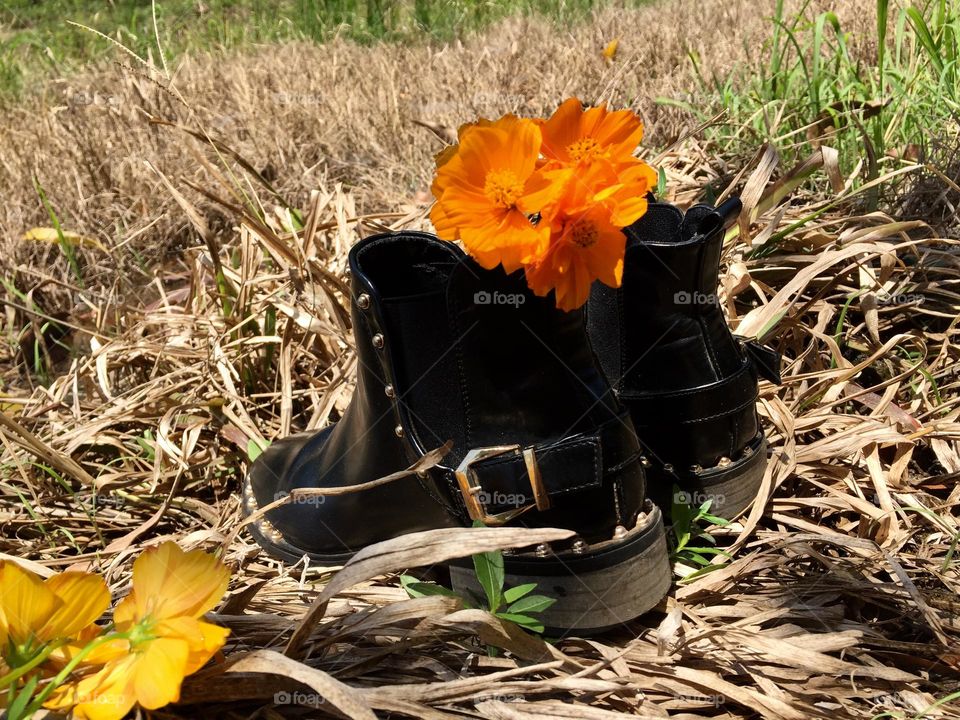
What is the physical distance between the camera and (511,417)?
129 centimetres

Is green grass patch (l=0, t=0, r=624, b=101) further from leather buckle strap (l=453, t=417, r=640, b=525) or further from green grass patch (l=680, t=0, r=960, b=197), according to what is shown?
leather buckle strap (l=453, t=417, r=640, b=525)

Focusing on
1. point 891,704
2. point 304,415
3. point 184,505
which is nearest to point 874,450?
point 891,704

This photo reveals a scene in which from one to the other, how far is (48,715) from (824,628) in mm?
1119

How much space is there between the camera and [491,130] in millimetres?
1144

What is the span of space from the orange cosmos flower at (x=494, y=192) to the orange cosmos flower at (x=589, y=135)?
4 cm

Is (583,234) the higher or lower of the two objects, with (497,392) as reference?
higher

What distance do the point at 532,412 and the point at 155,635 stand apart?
0.59 m

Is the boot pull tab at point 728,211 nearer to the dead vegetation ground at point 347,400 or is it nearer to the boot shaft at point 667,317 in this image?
the boot shaft at point 667,317

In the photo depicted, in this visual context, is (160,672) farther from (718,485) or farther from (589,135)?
(718,485)

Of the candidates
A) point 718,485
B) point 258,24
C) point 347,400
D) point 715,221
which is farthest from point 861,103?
point 258,24

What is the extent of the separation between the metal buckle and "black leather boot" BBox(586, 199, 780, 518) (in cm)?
43

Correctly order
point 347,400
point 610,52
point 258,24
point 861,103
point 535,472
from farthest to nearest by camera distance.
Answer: point 258,24 → point 610,52 → point 861,103 → point 347,400 → point 535,472

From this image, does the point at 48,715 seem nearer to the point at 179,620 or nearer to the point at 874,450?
the point at 179,620

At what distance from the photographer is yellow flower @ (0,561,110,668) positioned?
0.95 m
